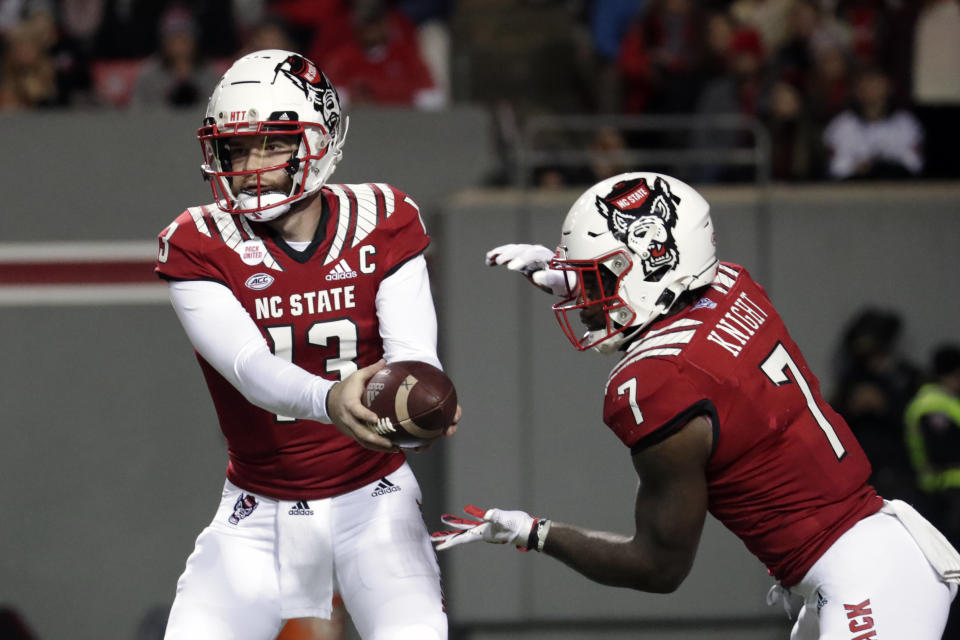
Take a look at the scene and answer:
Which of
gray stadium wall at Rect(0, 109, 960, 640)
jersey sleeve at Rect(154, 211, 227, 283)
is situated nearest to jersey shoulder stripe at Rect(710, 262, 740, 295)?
jersey sleeve at Rect(154, 211, 227, 283)

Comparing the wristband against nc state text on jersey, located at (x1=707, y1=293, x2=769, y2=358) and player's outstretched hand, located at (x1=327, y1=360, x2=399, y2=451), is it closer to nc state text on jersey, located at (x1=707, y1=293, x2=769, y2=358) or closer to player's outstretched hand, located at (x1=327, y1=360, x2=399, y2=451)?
player's outstretched hand, located at (x1=327, y1=360, x2=399, y2=451)

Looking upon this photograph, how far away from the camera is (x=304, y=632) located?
12.5 feet

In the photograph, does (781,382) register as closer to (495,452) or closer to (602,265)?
(602,265)

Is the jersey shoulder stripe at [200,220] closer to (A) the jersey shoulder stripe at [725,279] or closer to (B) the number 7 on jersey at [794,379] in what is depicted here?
(A) the jersey shoulder stripe at [725,279]

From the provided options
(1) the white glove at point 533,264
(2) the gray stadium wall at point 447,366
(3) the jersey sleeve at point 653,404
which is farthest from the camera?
(2) the gray stadium wall at point 447,366

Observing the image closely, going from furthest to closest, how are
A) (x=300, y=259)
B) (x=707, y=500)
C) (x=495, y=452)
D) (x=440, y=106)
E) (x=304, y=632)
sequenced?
(x=440, y=106) → (x=495, y=452) → (x=304, y=632) → (x=300, y=259) → (x=707, y=500)

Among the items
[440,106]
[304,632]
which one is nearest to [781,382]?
[304,632]

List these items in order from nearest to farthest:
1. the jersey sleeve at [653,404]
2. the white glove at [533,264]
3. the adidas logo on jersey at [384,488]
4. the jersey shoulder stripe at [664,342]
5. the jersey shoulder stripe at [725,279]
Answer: the jersey sleeve at [653,404]
the jersey shoulder stripe at [664,342]
the jersey shoulder stripe at [725,279]
the adidas logo on jersey at [384,488]
the white glove at [533,264]

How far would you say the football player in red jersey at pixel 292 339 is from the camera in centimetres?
343

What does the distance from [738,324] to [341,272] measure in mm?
1015


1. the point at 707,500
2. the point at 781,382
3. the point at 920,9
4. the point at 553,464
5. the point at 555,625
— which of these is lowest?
the point at 555,625

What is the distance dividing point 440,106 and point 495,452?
2066 mm

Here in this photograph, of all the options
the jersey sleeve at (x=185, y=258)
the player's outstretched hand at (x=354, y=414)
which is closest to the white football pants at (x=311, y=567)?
the player's outstretched hand at (x=354, y=414)

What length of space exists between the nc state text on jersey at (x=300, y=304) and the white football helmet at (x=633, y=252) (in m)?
0.59
